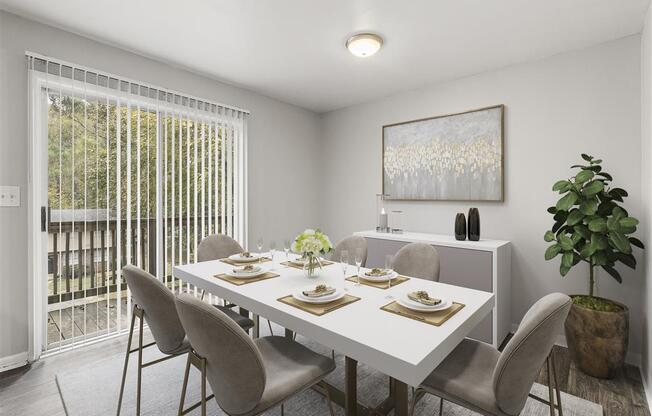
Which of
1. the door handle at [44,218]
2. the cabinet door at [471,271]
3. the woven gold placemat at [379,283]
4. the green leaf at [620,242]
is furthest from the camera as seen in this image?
the cabinet door at [471,271]

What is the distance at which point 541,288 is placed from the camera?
2.97 m

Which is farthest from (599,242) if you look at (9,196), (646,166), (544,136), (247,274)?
(9,196)

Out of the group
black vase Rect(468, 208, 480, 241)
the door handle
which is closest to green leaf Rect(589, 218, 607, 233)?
black vase Rect(468, 208, 480, 241)

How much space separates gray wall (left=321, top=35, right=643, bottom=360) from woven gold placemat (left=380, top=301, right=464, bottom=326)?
6.55 ft

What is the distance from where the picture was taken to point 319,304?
5.08 ft

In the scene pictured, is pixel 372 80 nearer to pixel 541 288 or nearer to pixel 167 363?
pixel 541 288

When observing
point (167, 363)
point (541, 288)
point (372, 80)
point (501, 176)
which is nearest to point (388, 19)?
point (372, 80)

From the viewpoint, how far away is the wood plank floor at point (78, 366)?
196 cm

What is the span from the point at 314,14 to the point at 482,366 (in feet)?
7.93

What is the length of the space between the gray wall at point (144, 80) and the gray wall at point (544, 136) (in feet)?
4.68

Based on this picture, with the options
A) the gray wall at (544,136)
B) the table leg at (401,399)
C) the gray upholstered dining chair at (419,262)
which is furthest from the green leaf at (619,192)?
the table leg at (401,399)

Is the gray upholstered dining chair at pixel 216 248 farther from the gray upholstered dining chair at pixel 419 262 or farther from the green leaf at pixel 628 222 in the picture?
the green leaf at pixel 628 222

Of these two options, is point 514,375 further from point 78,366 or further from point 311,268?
point 78,366

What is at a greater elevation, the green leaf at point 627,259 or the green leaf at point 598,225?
the green leaf at point 598,225
